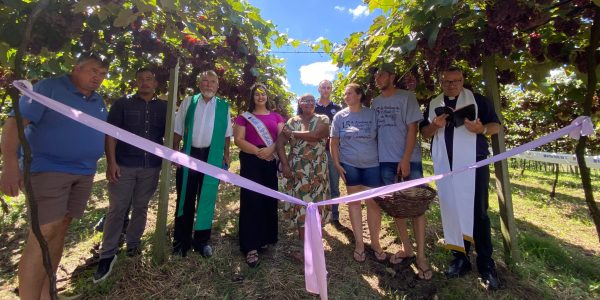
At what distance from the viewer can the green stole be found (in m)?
3.10

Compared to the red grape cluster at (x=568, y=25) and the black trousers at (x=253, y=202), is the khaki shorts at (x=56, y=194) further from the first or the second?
the red grape cluster at (x=568, y=25)

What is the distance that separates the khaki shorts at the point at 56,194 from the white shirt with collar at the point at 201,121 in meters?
0.98

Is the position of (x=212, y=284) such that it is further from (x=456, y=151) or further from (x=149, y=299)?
(x=456, y=151)

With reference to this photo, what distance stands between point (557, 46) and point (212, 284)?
3.61m

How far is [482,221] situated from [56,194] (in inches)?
138

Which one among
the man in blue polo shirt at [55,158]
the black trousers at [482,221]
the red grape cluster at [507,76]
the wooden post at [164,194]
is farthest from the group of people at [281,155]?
the red grape cluster at [507,76]

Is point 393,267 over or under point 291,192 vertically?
under

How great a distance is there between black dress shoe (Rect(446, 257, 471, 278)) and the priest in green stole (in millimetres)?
2389

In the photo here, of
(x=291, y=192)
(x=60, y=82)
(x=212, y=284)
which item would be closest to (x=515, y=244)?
(x=291, y=192)

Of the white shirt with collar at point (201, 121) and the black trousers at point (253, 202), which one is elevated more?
the white shirt with collar at point (201, 121)

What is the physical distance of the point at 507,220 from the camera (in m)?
3.02

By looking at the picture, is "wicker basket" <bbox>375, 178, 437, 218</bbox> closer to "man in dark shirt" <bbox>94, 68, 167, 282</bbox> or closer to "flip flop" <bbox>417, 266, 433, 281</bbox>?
"flip flop" <bbox>417, 266, 433, 281</bbox>

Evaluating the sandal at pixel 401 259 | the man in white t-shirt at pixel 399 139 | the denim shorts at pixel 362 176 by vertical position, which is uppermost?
the man in white t-shirt at pixel 399 139

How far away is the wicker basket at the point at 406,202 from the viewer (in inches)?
104
